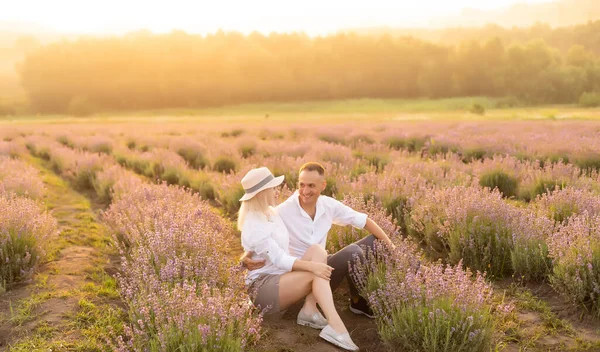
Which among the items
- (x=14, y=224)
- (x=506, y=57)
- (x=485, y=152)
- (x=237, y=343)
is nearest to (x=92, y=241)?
(x=14, y=224)

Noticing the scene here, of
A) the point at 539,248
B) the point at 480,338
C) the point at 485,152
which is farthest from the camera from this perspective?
the point at 485,152

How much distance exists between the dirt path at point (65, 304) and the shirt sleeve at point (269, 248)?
130 cm

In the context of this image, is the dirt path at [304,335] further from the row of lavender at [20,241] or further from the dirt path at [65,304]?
the row of lavender at [20,241]

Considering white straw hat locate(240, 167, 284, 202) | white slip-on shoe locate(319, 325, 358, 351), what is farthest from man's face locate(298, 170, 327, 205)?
white slip-on shoe locate(319, 325, 358, 351)

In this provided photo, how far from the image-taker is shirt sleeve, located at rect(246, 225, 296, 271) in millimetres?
3957

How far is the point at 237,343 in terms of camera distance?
Result: 3010 mm

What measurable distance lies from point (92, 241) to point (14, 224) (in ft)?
5.32

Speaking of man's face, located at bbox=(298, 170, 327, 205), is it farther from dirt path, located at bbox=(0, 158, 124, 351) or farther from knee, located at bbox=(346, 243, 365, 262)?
dirt path, located at bbox=(0, 158, 124, 351)

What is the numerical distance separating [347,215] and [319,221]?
26cm

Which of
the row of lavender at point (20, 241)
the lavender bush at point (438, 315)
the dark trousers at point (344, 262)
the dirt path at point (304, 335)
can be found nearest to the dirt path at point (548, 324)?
the lavender bush at point (438, 315)

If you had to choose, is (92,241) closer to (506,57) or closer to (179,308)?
(179,308)

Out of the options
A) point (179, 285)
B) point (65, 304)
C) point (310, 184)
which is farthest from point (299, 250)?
point (65, 304)

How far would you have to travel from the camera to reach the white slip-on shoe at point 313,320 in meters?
4.10

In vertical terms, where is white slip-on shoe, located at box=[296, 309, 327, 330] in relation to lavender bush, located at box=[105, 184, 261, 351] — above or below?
below
